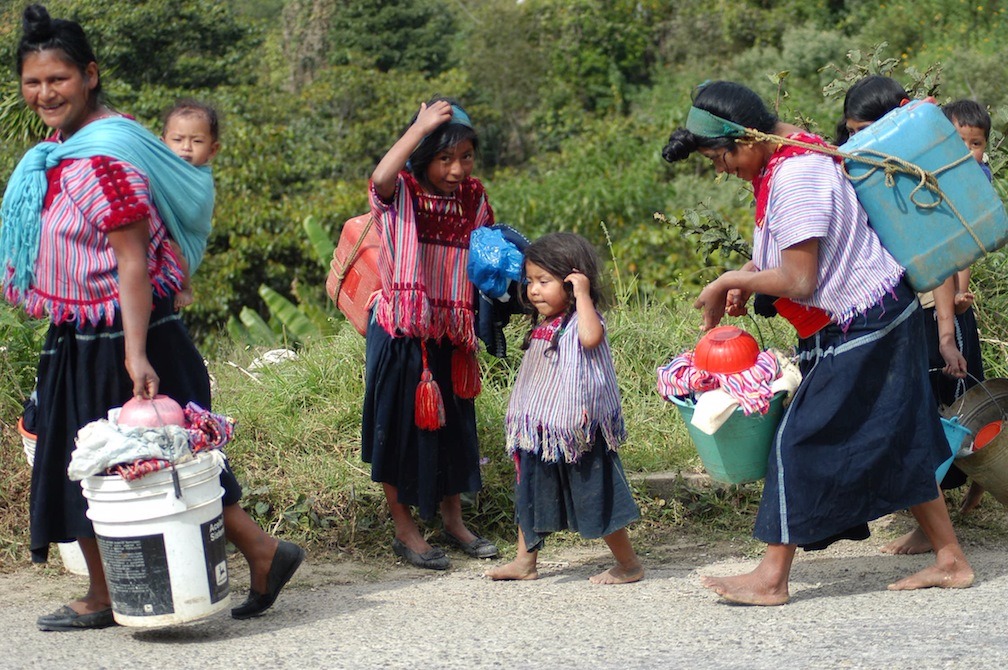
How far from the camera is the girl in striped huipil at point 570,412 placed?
181 inches

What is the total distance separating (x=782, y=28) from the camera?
64.6ft

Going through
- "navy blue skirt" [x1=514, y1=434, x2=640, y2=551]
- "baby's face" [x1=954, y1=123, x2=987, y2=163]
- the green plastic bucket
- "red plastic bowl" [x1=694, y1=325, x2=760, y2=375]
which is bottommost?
"navy blue skirt" [x1=514, y1=434, x2=640, y2=551]

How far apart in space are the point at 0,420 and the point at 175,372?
212cm

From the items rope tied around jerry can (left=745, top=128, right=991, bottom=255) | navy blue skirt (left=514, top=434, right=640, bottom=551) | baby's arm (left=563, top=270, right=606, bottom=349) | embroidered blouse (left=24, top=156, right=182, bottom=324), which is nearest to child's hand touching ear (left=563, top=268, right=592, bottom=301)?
baby's arm (left=563, top=270, right=606, bottom=349)

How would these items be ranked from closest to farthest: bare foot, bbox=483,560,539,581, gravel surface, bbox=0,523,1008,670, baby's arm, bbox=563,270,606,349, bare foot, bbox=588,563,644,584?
gravel surface, bbox=0,523,1008,670
baby's arm, bbox=563,270,606,349
bare foot, bbox=588,563,644,584
bare foot, bbox=483,560,539,581

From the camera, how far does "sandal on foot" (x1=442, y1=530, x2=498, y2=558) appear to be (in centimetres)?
524

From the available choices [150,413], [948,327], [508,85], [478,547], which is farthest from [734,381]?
[508,85]

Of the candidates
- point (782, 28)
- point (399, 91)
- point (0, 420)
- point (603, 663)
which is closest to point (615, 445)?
point (603, 663)

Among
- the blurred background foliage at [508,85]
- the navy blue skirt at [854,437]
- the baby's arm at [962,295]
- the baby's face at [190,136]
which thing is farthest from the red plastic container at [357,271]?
the baby's arm at [962,295]

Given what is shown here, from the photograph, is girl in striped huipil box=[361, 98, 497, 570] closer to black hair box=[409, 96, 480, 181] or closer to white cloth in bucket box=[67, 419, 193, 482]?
black hair box=[409, 96, 480, 181]

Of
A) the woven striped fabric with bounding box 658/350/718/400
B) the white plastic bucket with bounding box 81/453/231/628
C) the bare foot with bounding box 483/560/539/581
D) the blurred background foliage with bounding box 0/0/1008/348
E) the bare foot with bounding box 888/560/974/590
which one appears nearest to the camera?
the white plastic bucket with bounding box 81/453/231/628

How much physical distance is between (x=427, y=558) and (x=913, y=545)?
79.1 inches

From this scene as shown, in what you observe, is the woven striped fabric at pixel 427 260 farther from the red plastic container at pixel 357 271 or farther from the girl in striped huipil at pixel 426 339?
the red plastic container at pixel 357 271

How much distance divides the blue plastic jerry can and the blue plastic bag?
4.32ft
